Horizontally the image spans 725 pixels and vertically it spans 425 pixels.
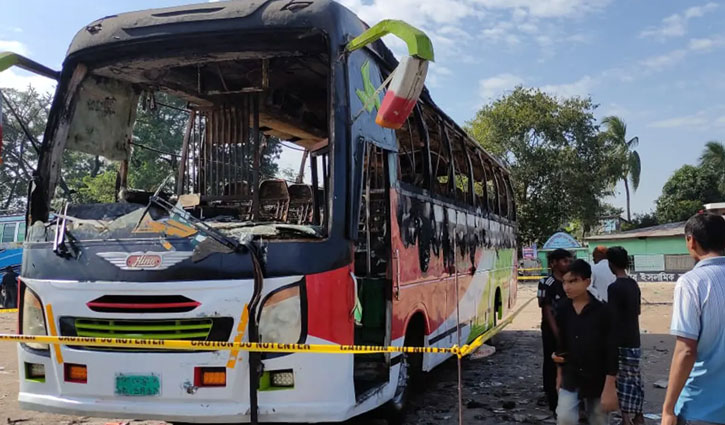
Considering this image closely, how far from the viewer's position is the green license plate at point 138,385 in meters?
4.02

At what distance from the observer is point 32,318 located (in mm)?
4344

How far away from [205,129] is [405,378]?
9.95 ft

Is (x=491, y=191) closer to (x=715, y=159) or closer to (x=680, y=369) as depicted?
(x=680, y=369)

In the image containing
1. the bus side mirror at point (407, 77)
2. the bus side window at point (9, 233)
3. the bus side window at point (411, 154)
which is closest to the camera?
the bus side mirror at point (407, 77)

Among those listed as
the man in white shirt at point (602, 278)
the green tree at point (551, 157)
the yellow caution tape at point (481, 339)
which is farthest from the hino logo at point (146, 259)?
the green tree at point (551, 157)

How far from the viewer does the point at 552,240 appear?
2706 cm

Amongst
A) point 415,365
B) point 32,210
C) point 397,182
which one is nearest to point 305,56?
point 397,182

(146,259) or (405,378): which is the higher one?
(146,259)

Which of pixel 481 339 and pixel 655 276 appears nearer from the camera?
pixel 481 339

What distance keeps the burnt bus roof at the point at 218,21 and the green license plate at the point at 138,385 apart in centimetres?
244

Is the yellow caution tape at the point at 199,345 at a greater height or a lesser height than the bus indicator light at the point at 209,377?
greater

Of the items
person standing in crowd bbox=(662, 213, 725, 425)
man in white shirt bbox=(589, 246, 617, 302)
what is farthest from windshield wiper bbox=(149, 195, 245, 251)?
man in white shirt bbox=(589, 246, 617, 302)

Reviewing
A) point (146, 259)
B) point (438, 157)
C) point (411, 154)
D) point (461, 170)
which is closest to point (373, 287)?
point (411, 154)

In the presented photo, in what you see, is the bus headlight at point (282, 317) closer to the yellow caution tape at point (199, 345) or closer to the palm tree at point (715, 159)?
the yellow caution tape at point (199, 345)
